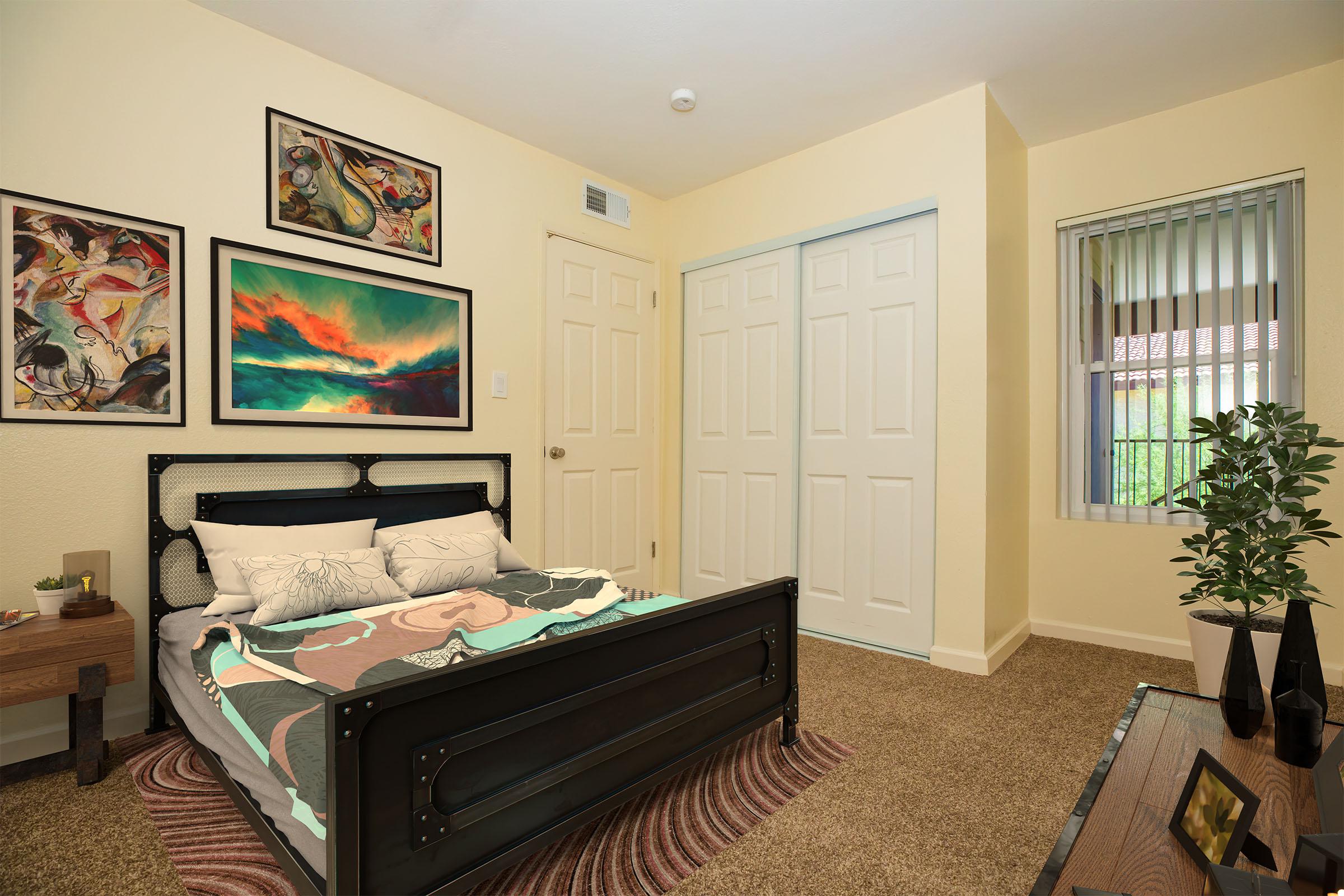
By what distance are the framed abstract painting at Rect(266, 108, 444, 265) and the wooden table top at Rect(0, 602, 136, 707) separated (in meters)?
1.62

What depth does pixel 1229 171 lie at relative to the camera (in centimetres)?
312

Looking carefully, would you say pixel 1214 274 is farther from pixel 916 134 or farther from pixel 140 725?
pixel 140 725

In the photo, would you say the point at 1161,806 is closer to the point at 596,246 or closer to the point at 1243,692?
the point at 1243,692

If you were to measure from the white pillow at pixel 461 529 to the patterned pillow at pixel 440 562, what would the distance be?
10cm

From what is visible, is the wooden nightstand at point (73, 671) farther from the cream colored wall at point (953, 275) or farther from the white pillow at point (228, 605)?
the cream colored wall at point (953, 275)

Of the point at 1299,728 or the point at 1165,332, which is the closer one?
the point at 1299,728

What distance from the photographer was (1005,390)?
10.9 ft

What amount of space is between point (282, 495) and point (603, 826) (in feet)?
6.05

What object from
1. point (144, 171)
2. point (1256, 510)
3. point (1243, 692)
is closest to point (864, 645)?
point (1256, 510)

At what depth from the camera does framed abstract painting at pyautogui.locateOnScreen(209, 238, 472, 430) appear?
2.60 m

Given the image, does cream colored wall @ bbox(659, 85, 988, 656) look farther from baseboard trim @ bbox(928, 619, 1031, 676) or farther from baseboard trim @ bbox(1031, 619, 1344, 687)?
baseboard trim @ bbox(1031, 619, 1344, 687)

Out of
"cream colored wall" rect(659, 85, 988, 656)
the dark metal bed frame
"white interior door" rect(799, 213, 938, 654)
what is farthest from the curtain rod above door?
the dark metal bed frame

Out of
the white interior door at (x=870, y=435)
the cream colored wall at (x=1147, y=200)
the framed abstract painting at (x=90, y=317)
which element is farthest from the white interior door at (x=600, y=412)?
the cream colored wall at (x=1147, y=200)

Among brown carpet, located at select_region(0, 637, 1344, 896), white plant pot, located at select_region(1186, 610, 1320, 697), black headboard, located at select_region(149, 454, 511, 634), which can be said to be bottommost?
brown carpet, located at select_region(0, 637, 1344, 896)
